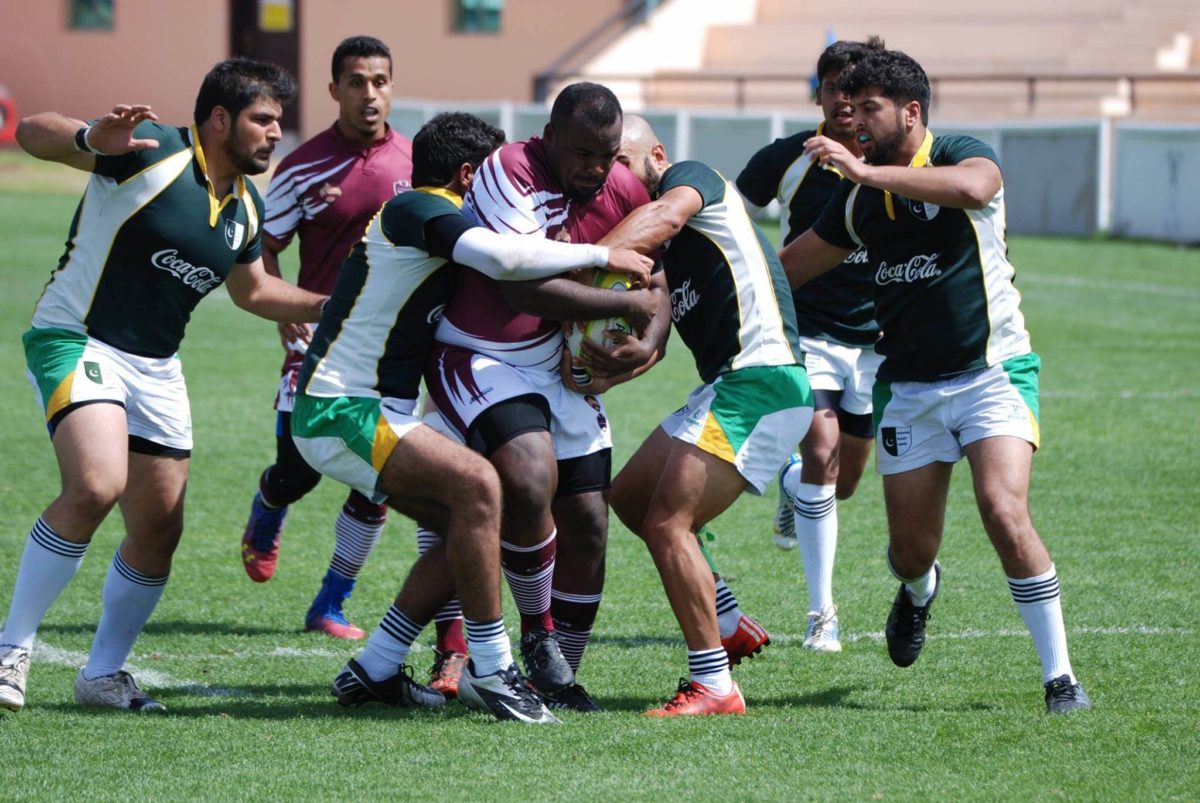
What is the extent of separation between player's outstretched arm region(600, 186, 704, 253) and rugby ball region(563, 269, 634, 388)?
0.11 metres

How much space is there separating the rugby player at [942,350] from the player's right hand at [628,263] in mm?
667

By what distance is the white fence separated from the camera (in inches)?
912

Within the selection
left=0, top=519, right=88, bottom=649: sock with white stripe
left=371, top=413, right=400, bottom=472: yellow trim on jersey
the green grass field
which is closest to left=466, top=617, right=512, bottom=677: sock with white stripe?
the green grass field

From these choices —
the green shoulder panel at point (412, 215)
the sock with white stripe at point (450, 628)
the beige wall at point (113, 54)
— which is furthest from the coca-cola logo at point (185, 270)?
the beige wall at point (113, 54)

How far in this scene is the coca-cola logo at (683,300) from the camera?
5719 mm

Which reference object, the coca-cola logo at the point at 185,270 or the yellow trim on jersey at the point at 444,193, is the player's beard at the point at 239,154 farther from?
the yellow trim on jersey at the point at 444,193

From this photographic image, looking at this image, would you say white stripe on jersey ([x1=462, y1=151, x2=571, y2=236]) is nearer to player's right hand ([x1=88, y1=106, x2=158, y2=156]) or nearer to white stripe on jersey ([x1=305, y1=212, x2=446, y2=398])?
white stripe on jersey ([x1=305, y1=212, x2=446, y2=398])

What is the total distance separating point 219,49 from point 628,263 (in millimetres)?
37527

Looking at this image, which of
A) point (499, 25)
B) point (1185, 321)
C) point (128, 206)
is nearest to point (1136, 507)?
point (128, 206)

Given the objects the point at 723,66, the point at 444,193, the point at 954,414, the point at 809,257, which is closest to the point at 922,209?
the point at 809,257

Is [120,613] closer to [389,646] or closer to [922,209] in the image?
[389,646]

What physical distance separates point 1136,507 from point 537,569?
180 inches

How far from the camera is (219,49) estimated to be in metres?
40.7

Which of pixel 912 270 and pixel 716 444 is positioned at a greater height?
pixel 912 270
